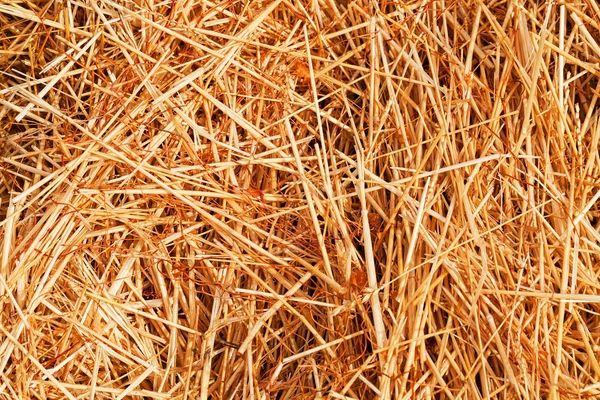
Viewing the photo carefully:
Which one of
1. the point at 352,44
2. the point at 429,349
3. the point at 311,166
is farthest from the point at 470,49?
the point at 429,349

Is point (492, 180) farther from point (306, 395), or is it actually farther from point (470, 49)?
point (306, 395)

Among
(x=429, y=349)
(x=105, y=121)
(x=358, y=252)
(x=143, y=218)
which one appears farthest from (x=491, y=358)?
(x=105, y=121)

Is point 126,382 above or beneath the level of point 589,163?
beneath

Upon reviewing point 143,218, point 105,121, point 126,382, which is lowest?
point 126,382

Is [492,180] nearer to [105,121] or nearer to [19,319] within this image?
[105,121]

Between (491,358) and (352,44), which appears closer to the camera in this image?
(491,358)

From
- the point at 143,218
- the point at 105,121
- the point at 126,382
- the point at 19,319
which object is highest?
the point at 105,121
